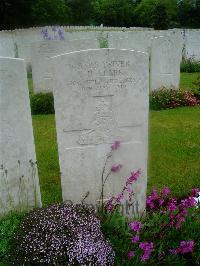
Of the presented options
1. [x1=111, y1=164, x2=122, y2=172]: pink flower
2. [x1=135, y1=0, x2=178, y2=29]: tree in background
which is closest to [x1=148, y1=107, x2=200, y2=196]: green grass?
[x1=111, y1=164, x2=122, y2=172]: pink flower

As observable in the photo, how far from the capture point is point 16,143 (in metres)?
4.18

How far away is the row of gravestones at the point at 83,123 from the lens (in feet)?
13.1

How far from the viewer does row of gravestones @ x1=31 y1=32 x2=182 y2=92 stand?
1022cm

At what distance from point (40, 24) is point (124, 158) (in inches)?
1127

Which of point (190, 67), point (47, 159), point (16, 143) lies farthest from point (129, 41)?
point (16, 143)

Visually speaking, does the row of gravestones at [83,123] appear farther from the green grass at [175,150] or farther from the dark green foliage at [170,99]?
the dark green foliage at [170,99]

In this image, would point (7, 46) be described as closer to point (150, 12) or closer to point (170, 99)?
point (170, 99)

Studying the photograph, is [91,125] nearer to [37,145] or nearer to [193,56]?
[37,145]

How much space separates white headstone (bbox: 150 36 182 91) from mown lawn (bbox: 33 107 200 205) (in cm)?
165

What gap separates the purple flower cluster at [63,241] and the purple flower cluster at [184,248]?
21.3 inches

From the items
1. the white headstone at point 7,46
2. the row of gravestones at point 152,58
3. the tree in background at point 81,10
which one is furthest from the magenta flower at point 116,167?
the tree in background at point 81,10

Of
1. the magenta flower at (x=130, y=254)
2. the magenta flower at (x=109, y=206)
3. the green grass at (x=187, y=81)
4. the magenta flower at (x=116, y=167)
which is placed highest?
the magenta flower at (x=116, y=167)

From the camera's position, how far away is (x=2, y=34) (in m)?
20.0

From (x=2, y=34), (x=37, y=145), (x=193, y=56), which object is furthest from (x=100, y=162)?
(x=2, y=34)
